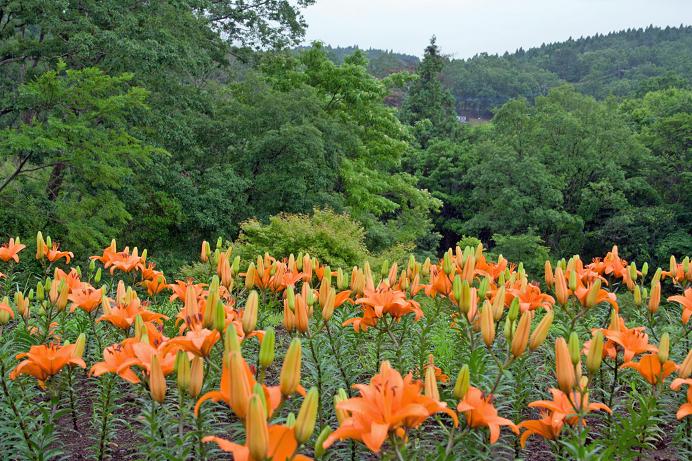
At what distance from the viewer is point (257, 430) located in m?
1.09

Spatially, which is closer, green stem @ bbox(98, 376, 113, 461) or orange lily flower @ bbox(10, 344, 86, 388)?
orange lily flower @ bbox(10, 344, 86, 388)

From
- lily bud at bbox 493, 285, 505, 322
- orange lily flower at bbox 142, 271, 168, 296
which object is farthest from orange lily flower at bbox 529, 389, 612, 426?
orange lily flower at bbox 142, 271, 168, 296

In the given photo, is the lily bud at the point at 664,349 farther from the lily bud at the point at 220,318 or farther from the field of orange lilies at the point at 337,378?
the lily bud at the point at 220,318

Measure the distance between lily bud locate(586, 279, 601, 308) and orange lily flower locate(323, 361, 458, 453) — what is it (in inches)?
50.5

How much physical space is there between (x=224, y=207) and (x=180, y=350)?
382 inches

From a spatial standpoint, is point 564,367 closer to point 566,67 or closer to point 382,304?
point 382,304

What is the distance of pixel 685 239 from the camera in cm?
1839

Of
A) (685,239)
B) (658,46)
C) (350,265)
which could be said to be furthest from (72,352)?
(658,46)

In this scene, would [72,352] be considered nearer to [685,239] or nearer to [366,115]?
[366,115]

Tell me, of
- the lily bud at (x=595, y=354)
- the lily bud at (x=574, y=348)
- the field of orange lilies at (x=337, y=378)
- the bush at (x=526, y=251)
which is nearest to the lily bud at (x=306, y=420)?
the field of orange lilies at (x=337, y=378)

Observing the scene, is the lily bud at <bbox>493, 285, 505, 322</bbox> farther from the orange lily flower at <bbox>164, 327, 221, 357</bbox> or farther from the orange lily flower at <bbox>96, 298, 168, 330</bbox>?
the orange lily flower at <bbox>96, 298, 168, 330</bbox>

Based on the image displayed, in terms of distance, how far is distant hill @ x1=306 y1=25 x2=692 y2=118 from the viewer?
48.6 m

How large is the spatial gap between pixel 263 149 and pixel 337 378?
9827 millimetres

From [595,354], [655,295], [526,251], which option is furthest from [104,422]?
[526,251]
